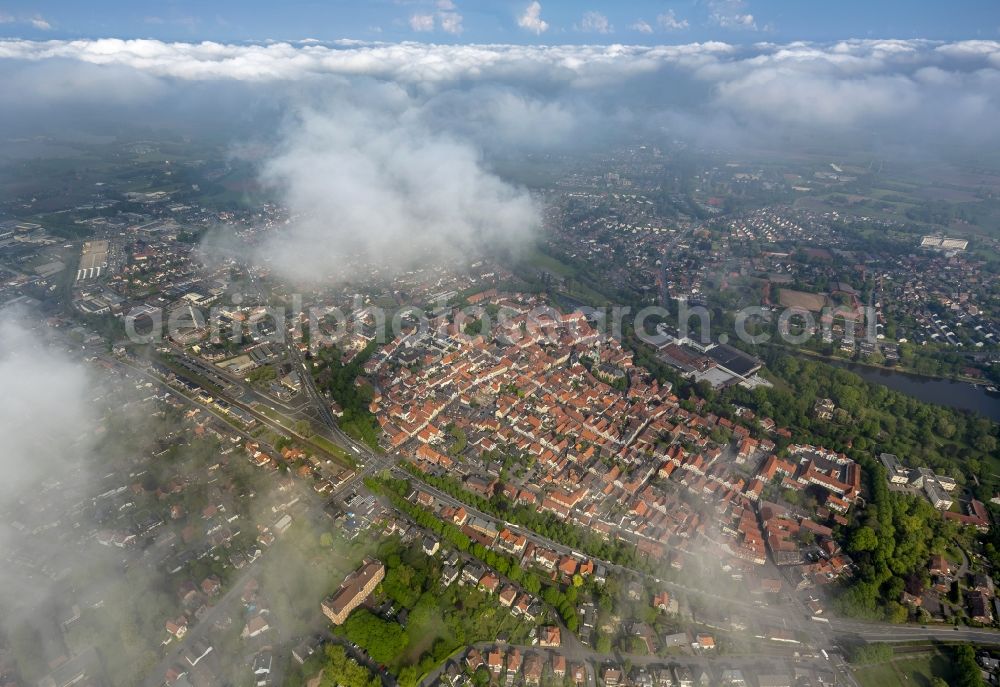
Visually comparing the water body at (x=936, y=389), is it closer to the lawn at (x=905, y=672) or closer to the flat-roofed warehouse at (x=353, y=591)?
the lawn at (x=905, y=672)

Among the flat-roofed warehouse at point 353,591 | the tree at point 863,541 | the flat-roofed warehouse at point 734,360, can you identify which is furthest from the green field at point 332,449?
the flat-roofed warehouse at point 734,360

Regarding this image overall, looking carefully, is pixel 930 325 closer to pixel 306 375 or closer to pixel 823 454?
pixel 823 454

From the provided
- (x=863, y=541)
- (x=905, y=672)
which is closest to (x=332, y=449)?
(x=863, y=541)

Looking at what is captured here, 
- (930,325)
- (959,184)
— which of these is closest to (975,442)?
(930,325)

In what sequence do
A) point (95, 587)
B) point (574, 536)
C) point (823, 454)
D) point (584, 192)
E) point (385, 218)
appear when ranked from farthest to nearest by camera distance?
point (584, 192), point (385, 218), point (823, 454), point (574, 536), point (95, 587)

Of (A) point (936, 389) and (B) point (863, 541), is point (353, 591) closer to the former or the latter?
(B) point (863, 541)
